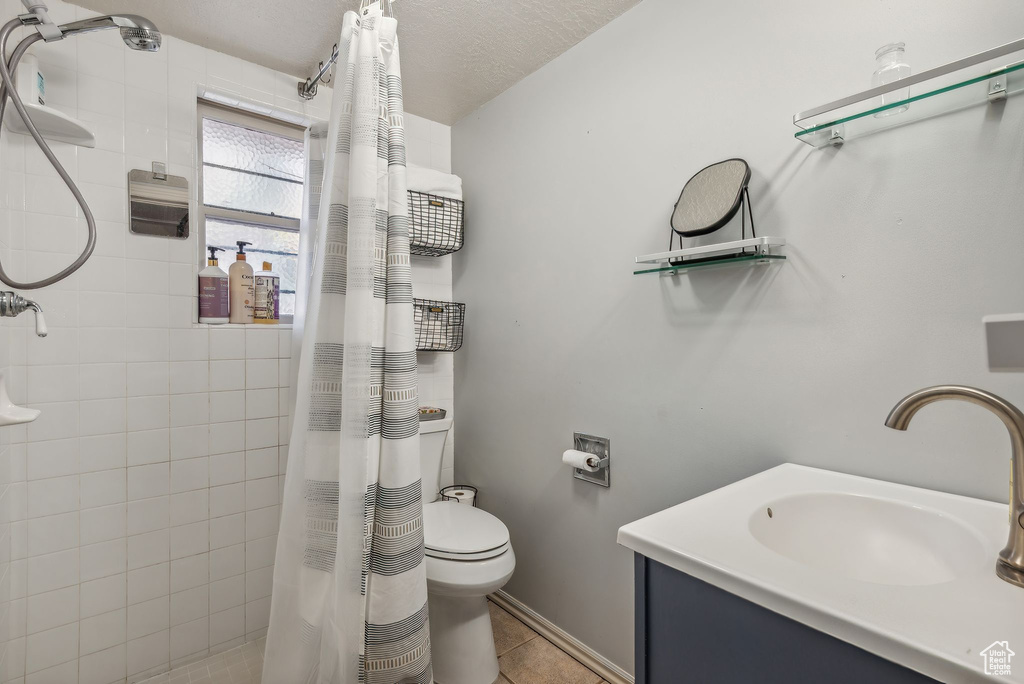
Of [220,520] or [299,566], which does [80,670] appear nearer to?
[220,520]

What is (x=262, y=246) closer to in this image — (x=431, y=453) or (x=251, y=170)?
(x=251, y=170)

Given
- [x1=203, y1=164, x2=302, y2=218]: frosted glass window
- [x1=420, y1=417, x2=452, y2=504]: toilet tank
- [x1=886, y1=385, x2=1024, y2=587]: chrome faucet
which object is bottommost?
[x1=420, y1=417, x2=452, y2=504]: toilet tank

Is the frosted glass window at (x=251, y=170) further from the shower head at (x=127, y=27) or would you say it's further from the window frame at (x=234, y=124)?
the shower head at (x=127, y=27)

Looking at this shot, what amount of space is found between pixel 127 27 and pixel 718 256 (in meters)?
1.69

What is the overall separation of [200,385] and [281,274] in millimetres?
569

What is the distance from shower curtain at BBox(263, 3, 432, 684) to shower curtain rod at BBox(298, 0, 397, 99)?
8 centimetres

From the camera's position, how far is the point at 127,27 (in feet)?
4.20

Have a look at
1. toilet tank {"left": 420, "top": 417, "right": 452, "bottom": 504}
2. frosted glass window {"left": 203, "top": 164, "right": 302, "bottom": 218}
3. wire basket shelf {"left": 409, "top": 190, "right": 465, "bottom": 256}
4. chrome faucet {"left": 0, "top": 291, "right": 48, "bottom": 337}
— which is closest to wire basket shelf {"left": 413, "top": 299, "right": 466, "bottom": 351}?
wire basket shelf {"left": 409, "top": 190, "right": 465, "bottom": 256}

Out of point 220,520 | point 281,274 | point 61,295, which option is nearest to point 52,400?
point 61,295

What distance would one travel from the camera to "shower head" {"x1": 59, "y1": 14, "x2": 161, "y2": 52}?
1254mm

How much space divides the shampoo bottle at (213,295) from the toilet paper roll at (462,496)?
116cm

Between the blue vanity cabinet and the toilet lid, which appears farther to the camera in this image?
the toilet lid

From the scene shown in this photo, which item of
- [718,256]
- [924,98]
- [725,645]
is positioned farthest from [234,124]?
[725,645]

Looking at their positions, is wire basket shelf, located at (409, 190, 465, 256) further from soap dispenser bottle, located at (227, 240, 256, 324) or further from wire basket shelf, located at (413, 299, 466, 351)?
soap dispenser bottle, located at (227, 240, 256, 324)
